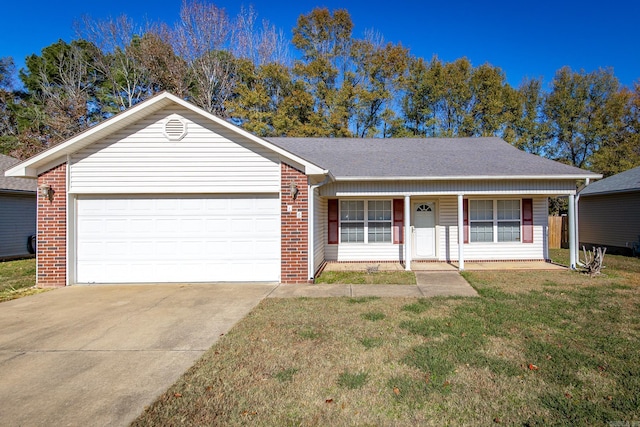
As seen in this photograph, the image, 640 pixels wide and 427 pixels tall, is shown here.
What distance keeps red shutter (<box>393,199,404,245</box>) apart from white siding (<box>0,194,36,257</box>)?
14079 millimetres

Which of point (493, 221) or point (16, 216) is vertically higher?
point (16, 216)

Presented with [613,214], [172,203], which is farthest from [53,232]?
[613,214]

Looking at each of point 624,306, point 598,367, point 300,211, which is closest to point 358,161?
point 300,211

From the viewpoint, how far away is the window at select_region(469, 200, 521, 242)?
1188 centimetres

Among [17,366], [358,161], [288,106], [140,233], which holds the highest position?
[288,106]

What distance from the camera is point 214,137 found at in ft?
27.8

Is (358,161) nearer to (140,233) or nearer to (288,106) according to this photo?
(140,233)

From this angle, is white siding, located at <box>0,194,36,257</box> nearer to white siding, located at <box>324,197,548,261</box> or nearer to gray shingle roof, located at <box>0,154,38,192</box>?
gray shingle roof, located at <box>0,154,38,192</box>

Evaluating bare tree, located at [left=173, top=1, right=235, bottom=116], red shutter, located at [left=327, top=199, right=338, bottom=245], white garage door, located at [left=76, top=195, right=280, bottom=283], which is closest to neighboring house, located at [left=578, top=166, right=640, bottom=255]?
red shutter, located at [left=327, top=199, right=338, bottom=245]

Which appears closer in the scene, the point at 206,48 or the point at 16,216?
the point at 16,216

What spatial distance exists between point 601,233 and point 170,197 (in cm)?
1837

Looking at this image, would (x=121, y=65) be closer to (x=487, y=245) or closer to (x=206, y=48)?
(x=206, y=48)

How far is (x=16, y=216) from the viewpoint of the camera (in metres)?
13.4

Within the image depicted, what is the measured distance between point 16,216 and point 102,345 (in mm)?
12386
